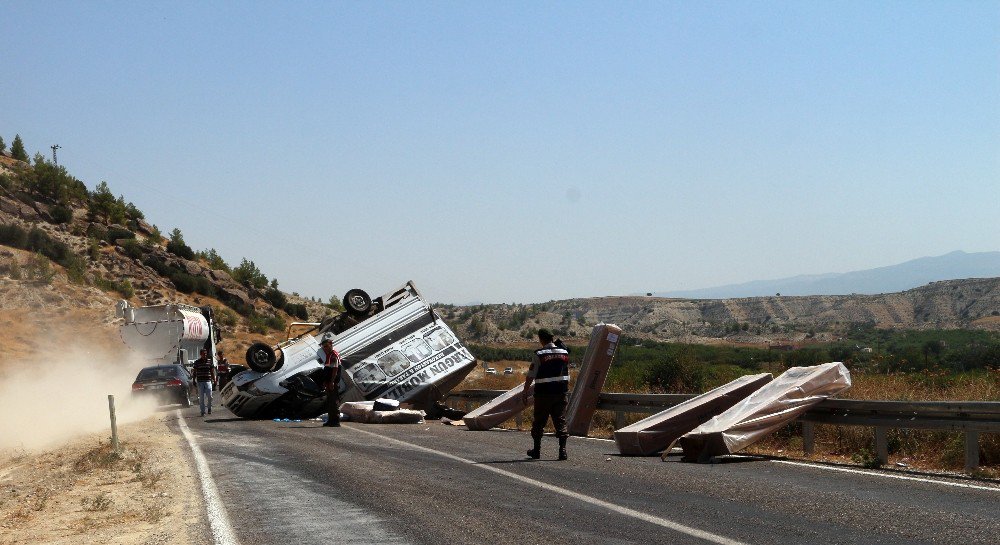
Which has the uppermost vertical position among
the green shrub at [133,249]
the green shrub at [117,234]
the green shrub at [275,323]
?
the green shrub at [117,234]

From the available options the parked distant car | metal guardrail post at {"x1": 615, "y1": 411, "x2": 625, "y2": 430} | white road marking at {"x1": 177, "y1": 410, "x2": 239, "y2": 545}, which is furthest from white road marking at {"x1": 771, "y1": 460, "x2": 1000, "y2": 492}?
the parked distant car

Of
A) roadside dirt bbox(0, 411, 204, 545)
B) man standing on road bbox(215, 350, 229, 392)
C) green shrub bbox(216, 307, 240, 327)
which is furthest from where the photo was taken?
green shrub bbox(216, 307, 240, 327)

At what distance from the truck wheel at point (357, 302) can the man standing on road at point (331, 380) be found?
85.2 inches

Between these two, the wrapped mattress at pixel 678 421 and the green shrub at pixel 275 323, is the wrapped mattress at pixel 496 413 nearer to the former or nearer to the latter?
the wrapped mattress at pixel 678 421

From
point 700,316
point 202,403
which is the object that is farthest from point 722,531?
point 700,316

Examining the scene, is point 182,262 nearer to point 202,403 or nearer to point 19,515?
point 202,403

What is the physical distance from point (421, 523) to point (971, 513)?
4329mm

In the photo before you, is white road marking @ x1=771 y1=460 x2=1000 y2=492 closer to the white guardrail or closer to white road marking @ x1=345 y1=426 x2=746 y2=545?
the white guardrail

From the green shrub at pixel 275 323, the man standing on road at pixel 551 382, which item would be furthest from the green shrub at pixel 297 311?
the man standing on road at pixel 551 382

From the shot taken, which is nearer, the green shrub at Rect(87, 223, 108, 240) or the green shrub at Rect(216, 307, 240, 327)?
the green shrub at Rect(216, 307, 240, 327)

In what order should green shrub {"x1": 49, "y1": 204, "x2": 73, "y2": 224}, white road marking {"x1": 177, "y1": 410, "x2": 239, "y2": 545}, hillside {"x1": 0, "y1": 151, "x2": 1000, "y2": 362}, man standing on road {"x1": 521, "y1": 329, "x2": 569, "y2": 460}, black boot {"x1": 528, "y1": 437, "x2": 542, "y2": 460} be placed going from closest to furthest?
white road marking {"x1": 177, "y1": 410, "x2": 239, "y2": 545} < black boot {"x1": 528, "y1": 437, "x2": 542, "y2": 460} < man standing on road {"x1": 521, "y1": 329, "x2": 569, "y2": 460} < hillside {"x1": 0, "y1": 151, "x2": 1000, "y2": 362} < green shrub {"x1": 49, "y1": 204, "x2": 73, "y2": 224}

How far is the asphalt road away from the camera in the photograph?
7.48 m

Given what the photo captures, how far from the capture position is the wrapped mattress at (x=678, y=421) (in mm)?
13242

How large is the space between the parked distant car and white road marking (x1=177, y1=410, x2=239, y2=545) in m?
15.8
